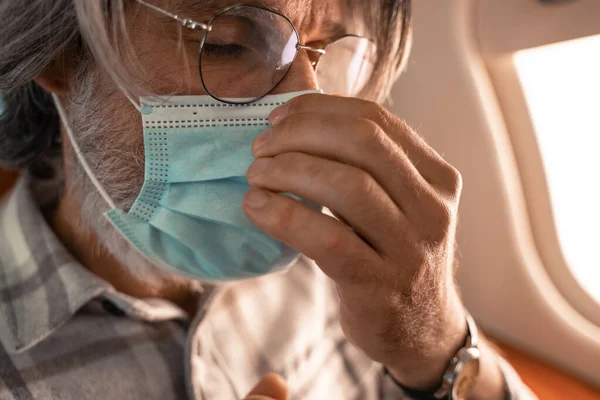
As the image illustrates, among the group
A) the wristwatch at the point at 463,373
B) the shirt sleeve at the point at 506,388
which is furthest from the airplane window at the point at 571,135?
the wristwatch at the point at 463,373

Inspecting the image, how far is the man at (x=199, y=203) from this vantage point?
0.68 meters

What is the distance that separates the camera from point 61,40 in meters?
0.85

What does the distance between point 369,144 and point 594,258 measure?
939 mm

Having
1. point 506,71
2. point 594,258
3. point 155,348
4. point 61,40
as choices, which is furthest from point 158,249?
point 594,258

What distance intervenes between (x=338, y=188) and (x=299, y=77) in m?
0.29

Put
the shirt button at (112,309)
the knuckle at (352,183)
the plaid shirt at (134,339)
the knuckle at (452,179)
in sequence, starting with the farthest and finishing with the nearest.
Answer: the shirt button at (112,309)
the plaid shirt at (134,339)
the knuckle at (452,179)
the knuckle at (352,183)

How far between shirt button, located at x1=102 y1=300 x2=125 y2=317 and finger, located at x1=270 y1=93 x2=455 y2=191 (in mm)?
502

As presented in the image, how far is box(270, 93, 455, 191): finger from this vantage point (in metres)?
0.70

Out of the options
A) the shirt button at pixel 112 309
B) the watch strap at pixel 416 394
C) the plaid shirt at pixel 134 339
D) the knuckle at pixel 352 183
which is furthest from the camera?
the watch strap at pixel 416 394

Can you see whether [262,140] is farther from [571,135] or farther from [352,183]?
A: [571,135]

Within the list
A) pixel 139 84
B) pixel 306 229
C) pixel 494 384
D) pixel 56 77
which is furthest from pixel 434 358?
pixel 56 77

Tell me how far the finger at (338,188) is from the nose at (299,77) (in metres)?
0.20

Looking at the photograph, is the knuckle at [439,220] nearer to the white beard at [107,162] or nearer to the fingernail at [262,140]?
the fingernail at [262,140]

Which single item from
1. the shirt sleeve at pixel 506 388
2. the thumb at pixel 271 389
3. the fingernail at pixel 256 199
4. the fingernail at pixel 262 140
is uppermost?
the fingernail at pixel 262 140
